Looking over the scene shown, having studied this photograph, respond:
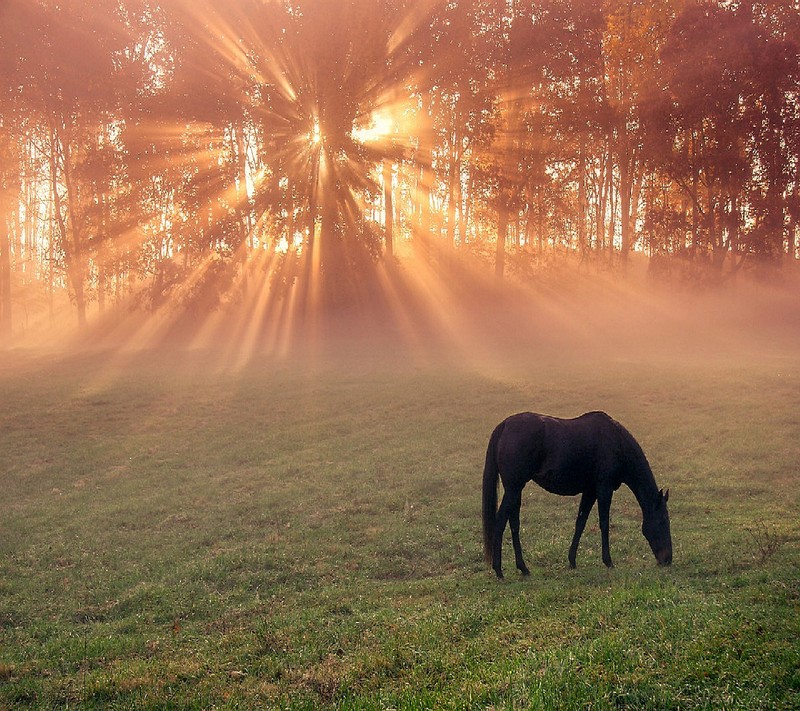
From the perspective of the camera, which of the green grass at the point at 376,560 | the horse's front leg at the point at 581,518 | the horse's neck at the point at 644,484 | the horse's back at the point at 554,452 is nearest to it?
the green grass at the point at 376,560

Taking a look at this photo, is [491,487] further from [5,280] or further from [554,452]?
[5,280]

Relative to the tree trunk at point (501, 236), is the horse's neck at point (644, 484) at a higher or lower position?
lower

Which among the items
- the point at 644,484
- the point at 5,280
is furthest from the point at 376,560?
the point at 5,280

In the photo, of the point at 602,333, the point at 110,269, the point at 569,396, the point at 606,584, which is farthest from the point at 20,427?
the point at 602,333

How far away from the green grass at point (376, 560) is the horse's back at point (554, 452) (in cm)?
142

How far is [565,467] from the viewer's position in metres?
9.77

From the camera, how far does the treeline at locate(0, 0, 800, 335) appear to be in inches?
1575

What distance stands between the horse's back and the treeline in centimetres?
3392

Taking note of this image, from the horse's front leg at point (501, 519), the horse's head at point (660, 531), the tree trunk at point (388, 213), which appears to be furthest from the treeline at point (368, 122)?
the horse's head at point (660, 531)

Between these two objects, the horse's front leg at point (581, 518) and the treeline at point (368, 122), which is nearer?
the horse's front leg at point (581, 518)

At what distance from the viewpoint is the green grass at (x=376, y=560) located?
622cm

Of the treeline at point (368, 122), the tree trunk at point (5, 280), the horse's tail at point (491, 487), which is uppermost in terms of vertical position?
the treeline at point (368, 122)

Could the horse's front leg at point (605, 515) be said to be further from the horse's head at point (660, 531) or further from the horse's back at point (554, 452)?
the horse's head at point (660, 531)

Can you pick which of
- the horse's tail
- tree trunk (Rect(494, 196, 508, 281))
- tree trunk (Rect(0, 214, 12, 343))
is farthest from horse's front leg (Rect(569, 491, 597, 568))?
tree trunk (Rect(0, 214, 12, 343))
